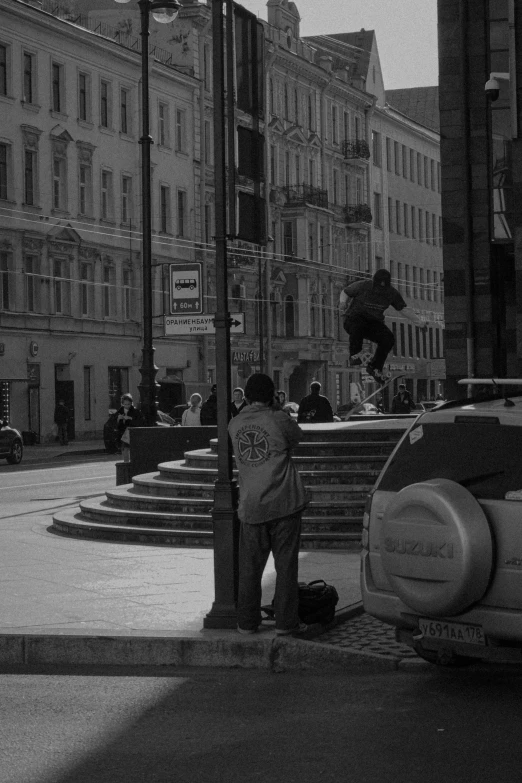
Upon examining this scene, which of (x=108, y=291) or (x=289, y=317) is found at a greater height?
(x=108, y=291)

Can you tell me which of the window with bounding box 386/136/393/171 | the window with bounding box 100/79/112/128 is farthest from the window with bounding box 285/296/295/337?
the window with bounding box 386/136/393/171

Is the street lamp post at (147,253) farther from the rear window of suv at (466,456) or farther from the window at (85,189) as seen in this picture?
the window at (85,189)

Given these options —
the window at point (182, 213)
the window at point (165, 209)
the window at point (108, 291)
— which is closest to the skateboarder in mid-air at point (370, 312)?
the window at point (108, 291)

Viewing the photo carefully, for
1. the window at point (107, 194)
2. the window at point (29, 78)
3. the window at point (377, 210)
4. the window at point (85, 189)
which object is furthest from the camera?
the window at point (377, 210)

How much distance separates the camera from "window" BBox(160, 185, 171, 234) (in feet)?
207

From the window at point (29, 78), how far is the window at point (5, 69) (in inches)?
37.8

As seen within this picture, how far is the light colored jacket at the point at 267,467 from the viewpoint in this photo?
9.80 metres

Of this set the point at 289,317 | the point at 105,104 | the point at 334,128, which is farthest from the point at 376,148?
the point at 105,104

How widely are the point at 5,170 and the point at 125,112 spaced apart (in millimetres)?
10209

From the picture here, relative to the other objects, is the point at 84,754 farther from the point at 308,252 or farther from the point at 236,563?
the point at 308,252

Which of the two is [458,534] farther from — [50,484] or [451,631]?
[50,484]

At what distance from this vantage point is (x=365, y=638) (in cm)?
1007

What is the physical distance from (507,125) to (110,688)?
17.7 meters

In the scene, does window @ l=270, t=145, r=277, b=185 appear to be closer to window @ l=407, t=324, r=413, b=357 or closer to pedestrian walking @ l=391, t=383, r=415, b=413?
window @ l=407, t=324, r=413, b=357
